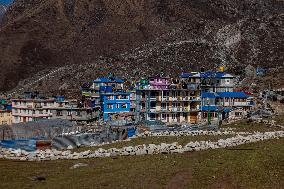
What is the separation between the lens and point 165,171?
34000mm

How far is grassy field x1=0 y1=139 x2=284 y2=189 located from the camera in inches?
1198

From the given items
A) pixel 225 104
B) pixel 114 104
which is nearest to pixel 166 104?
pixel 225 104

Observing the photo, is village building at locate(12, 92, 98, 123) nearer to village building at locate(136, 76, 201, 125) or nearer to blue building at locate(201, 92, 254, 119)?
village building at locate(136, 76, 201, 125)

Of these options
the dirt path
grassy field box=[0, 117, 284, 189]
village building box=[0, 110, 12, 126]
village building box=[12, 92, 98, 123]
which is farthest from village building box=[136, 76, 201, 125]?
the dirt path

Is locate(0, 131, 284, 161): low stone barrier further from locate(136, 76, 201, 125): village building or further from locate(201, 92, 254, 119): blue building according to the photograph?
locate(201, 92, 254, 119): blue building

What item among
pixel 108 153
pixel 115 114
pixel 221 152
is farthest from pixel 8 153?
pixel 115 114

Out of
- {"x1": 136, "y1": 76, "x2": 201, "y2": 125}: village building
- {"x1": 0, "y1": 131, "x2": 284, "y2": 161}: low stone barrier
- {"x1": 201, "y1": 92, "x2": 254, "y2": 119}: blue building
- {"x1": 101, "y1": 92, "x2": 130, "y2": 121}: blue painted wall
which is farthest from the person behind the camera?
{"x1": 101, "y1": 92, "x2": 130, "y2": 121}: blue painted wall

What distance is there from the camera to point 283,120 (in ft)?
232

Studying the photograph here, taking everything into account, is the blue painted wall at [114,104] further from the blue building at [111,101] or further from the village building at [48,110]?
the village building at [48,110]

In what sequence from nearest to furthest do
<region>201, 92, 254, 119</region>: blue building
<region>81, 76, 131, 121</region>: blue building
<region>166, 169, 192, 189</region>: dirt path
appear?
<region>166, 169, 192, 189</region>: dirt path < <region>201, 92, 254, 119</region>: blue building < <region>81, 76, 131, 121</region>: blue building

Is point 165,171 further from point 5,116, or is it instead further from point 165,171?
point 5,116

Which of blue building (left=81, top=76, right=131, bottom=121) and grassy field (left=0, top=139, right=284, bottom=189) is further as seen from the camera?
blue building (left=81, top=76, right=131, bottom=121)

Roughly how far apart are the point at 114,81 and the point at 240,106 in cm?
3400

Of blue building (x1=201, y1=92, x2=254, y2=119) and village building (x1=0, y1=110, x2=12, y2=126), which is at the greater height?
blue building (x1=201, y1=92, x2=254, y2=119)
